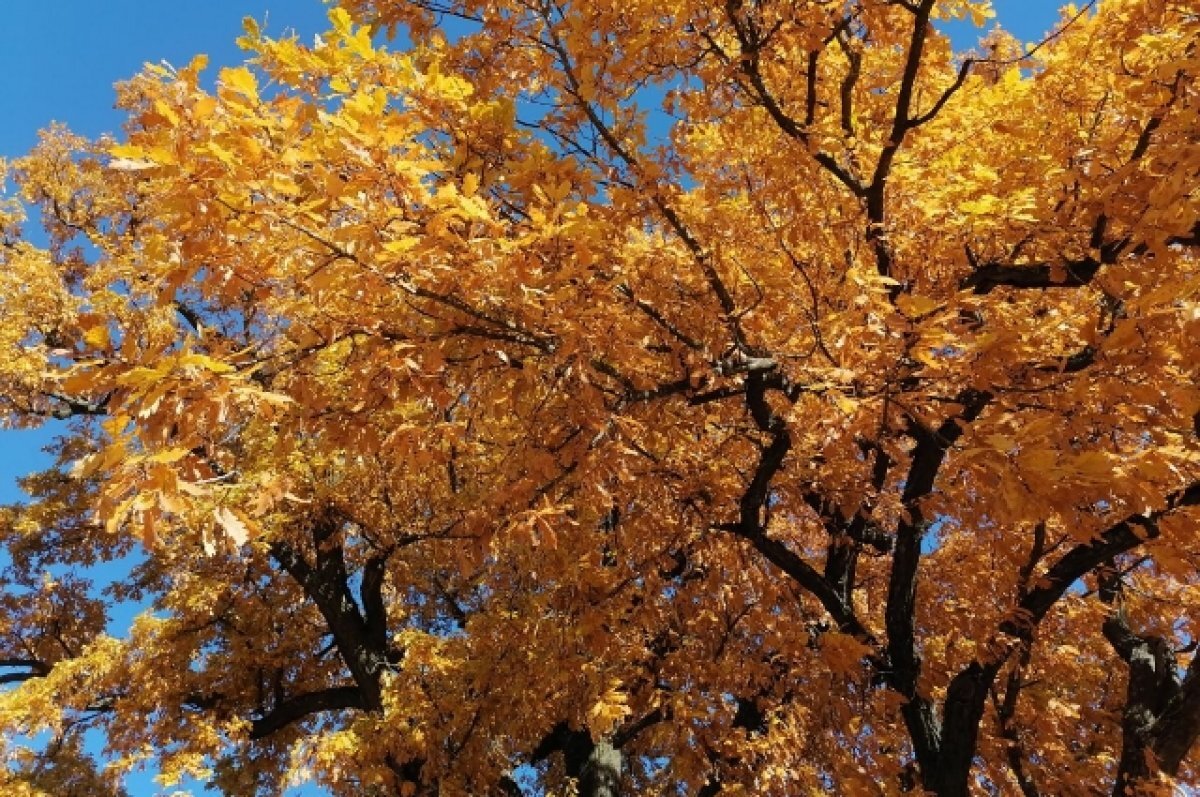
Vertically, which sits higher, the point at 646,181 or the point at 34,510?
the point at 34,510

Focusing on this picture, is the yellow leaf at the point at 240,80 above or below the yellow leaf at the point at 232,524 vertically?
above

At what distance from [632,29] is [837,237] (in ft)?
4.99

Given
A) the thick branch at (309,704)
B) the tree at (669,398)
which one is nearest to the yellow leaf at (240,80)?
the tree at (669,398)

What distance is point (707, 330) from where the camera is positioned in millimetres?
4137

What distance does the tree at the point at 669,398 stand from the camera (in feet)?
7.57

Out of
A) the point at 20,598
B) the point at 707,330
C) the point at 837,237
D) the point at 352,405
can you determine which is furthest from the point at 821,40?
the point at 20,598

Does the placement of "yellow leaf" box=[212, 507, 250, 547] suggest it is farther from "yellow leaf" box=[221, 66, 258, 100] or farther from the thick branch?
the thick branch

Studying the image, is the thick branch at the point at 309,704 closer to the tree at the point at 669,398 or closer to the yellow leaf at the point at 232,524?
the tree at the point at 669,398

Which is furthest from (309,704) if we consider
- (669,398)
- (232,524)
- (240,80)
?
(240,80)

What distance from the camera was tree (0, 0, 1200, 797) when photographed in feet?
7.57

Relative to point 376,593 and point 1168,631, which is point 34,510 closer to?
point 376,593

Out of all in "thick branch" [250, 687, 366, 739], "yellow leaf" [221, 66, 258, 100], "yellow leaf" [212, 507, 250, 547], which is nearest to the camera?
"yellow leaf" [212, 507, 250, 547]

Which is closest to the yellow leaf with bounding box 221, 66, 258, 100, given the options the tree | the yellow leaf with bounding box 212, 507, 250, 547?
the tree

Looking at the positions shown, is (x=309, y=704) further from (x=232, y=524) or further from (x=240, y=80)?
(x=240, y=80)
